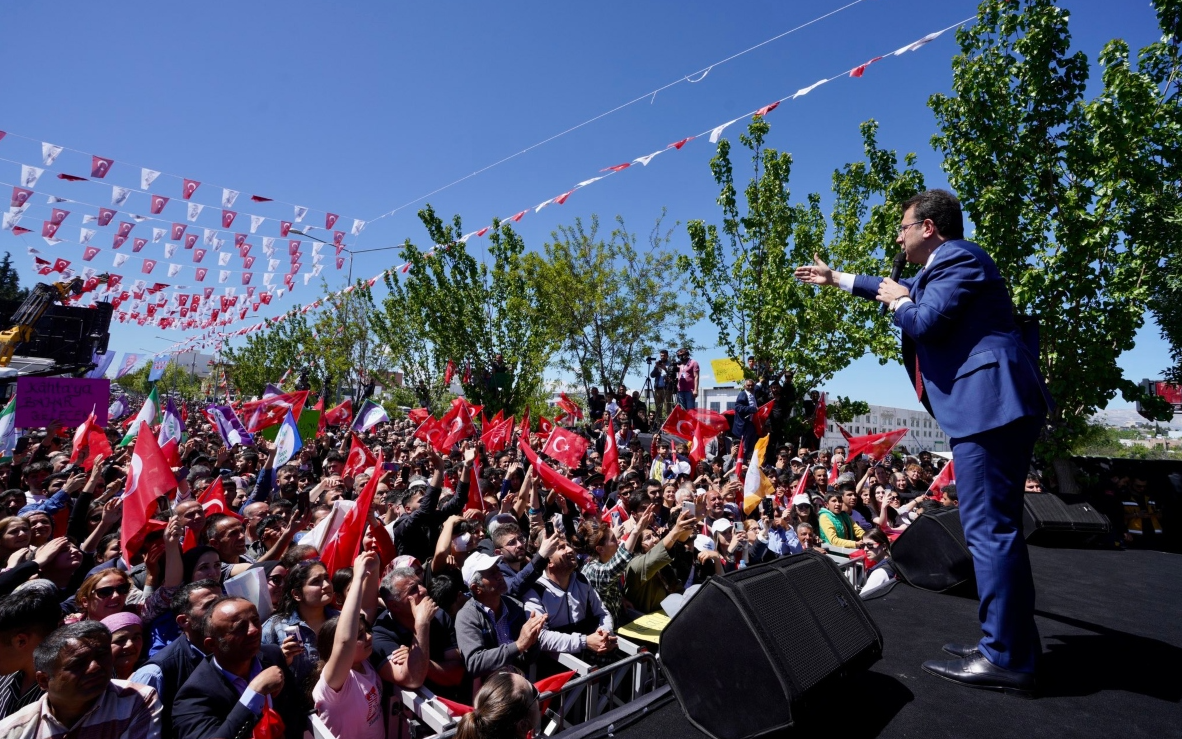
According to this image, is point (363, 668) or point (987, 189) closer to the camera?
point (363, 668)

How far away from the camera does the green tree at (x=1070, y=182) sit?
29.1 feet

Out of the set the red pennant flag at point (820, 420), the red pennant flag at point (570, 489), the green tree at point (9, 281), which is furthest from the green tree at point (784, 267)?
the green tree at point (9, 281)

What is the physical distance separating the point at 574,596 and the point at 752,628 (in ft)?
8.02

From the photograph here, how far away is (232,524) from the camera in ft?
15.6

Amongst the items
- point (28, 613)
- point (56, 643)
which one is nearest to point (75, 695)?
point (56, 643)

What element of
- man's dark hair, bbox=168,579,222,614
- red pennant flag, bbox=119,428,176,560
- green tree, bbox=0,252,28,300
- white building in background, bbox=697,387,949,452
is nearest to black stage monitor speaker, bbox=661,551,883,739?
man's dark hair, bbox=168,579,222,614

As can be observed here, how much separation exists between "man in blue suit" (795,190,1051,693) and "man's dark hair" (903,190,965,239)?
0.13 meters

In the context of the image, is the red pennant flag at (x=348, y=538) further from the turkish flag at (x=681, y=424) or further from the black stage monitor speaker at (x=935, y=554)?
the turkish flag at (x=681, y=424)

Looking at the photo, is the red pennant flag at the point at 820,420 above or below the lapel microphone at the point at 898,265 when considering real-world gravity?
below

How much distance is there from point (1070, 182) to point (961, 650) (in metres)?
9.82

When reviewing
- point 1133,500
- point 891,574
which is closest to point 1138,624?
point 891,574

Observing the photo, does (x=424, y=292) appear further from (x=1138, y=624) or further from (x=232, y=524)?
(x=1138, y=624)

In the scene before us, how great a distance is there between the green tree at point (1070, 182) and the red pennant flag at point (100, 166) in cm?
1640

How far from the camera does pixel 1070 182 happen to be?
31.4 ft
